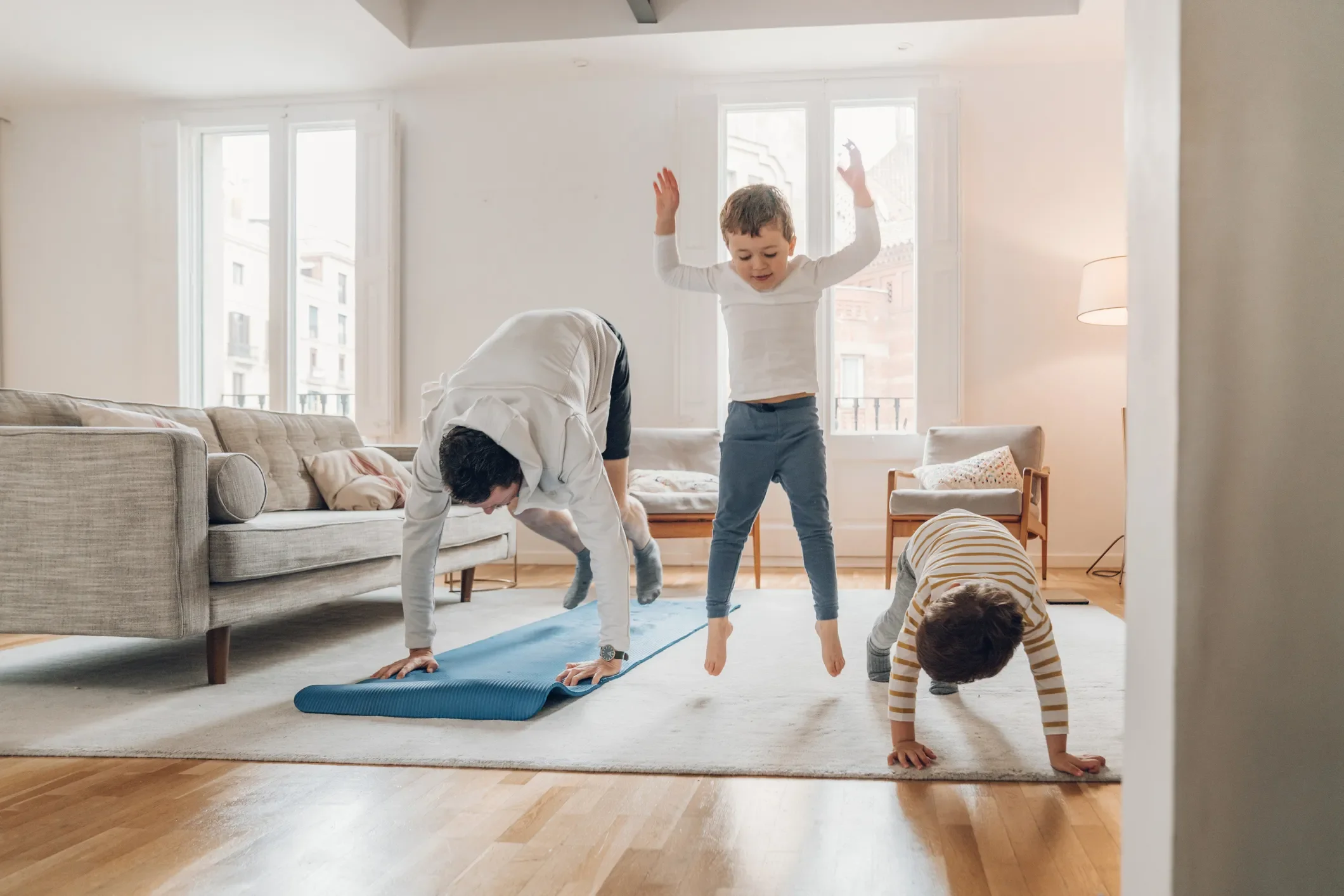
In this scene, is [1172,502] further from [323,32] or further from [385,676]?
[323,32]

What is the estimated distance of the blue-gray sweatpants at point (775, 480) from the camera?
2162mm

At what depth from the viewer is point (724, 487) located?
2219 millimetres

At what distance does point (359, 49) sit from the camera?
17.3 ft

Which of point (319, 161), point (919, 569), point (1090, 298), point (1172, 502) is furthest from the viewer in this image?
point (319, 161)

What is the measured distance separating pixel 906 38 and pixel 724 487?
3849mm

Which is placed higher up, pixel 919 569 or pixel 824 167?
pixel 824 167

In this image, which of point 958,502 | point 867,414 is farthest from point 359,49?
point 958,502

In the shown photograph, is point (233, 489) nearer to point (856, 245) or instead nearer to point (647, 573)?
point (647, 573)

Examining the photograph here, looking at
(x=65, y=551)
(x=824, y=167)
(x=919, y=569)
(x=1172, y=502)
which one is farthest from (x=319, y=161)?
(x=1172, y=502)

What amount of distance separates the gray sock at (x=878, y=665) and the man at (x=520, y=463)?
0.62 metres

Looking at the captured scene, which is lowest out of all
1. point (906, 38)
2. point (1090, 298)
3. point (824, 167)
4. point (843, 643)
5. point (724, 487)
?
point (843, 643)

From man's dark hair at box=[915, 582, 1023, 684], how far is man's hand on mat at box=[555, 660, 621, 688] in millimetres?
866

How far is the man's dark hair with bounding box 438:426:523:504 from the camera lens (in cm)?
188

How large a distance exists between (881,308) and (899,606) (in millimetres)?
3818
